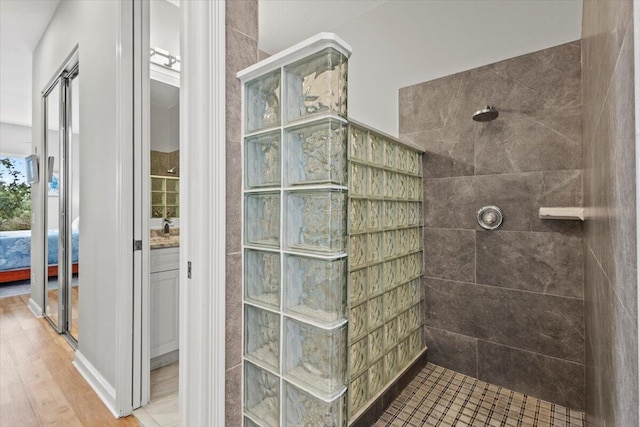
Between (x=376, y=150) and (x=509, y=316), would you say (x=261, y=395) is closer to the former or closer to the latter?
(x=376, y=150)

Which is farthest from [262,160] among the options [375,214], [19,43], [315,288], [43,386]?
[19,43]

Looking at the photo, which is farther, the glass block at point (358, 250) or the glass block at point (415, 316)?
the glass block at point (415, 316)

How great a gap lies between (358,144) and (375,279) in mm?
769

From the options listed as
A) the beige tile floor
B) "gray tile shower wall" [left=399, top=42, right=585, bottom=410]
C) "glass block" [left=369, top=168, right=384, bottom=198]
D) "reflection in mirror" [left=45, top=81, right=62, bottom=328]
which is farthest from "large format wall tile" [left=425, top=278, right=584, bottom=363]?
"reflection in mirror" [left=45, top=81, right=62, bottom=328]

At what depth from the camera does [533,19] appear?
1.88m

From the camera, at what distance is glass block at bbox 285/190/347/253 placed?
913 mm

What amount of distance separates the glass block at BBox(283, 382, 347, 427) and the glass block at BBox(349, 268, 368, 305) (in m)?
0.60

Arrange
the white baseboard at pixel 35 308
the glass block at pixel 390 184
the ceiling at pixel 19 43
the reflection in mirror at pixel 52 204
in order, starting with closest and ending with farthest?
the glass block at pixel 390 184 → the ceiling at pixel 19 43 → the reflection in mirror at pixel 52 204 → the white baseboard at pixel 35 308

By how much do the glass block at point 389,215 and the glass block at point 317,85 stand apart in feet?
3.30

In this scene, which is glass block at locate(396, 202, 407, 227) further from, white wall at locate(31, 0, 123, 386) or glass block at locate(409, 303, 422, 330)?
white wall at locate(31, 0, 123, 386)

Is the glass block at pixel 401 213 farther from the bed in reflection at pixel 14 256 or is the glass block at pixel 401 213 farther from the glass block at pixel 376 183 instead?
the bed in reflection at pixel 14 256

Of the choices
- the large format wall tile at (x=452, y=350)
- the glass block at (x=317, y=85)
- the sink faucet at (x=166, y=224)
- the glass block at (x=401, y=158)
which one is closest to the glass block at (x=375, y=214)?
the glass block at (x=401, y=158)

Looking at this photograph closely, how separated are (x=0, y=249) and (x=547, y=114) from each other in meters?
6.25

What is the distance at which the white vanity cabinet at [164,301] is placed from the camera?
6.79 feet
